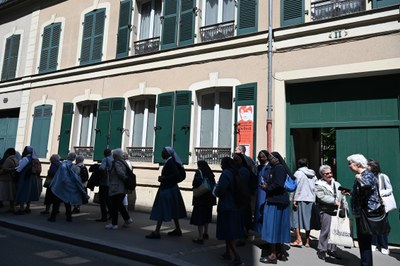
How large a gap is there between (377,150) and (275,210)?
3.19m

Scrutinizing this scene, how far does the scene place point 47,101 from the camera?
41.3 feet

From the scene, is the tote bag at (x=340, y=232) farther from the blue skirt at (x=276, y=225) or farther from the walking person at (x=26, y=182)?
the walking person at (x=26, y=182)

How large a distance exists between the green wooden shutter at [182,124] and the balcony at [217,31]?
1642 mm

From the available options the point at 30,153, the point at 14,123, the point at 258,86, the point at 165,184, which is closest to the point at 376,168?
the point at 258,86

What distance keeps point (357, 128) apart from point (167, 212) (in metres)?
4.35

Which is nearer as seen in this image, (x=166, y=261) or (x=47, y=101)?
(x=166, y=261)

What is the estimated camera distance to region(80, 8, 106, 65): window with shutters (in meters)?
11.6

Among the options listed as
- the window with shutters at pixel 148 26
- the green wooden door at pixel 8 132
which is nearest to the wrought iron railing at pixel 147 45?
the window with shutters at pixel 148 26

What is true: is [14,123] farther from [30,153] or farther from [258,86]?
[258,86]

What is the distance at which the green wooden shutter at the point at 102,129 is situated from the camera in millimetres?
10656

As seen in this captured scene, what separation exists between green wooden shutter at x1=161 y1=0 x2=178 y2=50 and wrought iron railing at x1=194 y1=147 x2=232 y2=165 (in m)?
3.24

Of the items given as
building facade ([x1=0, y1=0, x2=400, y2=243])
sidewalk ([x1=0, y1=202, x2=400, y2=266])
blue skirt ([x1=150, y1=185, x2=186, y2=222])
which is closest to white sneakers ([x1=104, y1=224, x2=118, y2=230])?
sidewalk ([x1=0, y1=202, x2=400, y2=266])

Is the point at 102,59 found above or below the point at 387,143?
above

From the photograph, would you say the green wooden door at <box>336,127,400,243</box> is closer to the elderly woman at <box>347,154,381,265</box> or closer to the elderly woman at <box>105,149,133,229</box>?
the elderly woman at <box>347,154,381,265</box>
